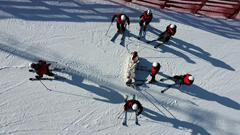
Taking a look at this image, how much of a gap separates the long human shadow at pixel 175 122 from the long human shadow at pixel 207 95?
1.07 meters

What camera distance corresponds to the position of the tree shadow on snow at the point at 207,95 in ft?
16.6

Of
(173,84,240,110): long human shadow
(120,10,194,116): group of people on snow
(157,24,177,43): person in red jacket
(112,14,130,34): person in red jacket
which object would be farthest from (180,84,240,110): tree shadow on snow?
(112,14,130,34): person in red jacket

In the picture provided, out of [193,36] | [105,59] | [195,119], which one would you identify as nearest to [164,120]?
[195,119]

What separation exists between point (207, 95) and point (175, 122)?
63.2 inches

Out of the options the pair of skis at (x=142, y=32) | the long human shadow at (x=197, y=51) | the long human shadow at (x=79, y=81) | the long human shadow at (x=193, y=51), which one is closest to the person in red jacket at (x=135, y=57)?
the pair of skis at (x=142, y=32)

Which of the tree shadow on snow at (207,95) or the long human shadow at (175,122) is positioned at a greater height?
the tree shadow on snow at (207,95)

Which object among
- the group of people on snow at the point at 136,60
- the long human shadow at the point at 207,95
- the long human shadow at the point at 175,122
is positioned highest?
the group of people on snow at the point at 136,60

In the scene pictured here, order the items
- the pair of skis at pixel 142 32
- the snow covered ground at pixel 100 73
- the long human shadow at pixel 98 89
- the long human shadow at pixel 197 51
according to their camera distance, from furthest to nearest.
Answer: the long human shadow at pixel 197 51
the pair of skis at pixel 142 32
the long human shadow at pixel 98 89
the snow covered ground at pixel 100 73

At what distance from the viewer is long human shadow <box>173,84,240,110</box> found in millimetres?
5055

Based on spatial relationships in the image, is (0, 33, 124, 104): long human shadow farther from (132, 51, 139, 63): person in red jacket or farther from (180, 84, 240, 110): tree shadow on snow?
(180, 84, 240, 110): tree shadow on snow

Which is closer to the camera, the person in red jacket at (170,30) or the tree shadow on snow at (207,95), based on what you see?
the person in red jacket at (170,30)

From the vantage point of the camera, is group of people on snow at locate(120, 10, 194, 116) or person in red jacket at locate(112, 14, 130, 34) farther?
person in red jacket at locate(112, 14, 130, 34)

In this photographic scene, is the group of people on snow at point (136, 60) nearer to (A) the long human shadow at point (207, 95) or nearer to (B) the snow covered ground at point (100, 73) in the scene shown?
(B) the snow covered ground at point (100, 73)

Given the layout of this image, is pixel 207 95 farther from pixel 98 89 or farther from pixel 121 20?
pixel 121 20
